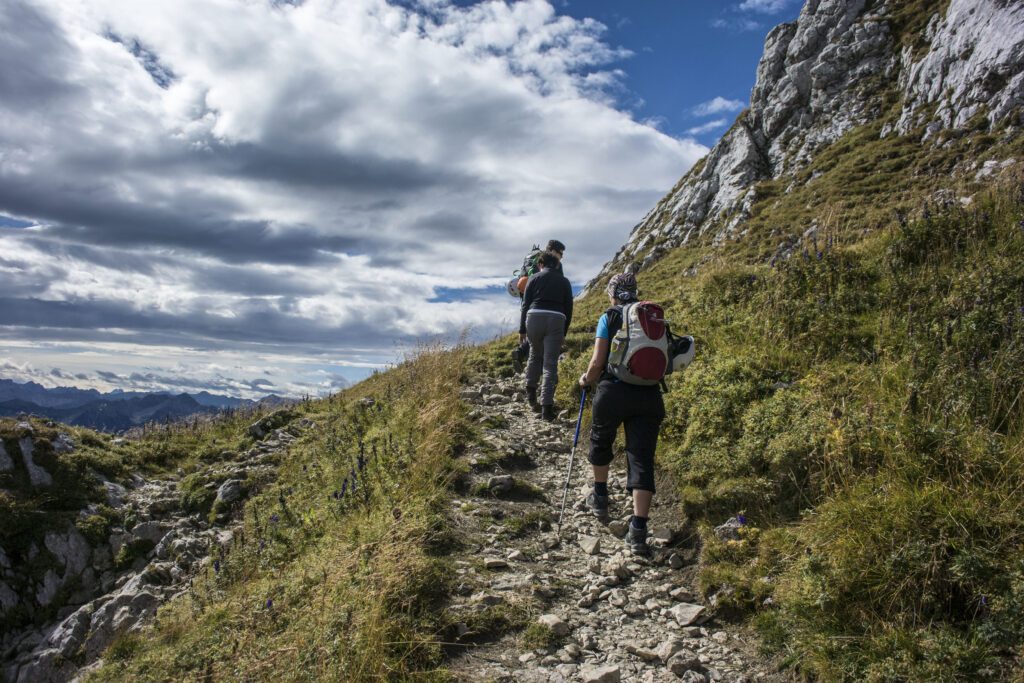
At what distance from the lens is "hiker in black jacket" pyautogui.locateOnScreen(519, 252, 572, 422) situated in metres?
9.89

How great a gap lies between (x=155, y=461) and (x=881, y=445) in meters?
14.4

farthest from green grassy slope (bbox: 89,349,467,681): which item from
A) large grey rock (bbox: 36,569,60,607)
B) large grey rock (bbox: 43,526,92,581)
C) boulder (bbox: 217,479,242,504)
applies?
large grey rock (bbox: 36,569,60,607)

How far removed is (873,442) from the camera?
4902 millimetres

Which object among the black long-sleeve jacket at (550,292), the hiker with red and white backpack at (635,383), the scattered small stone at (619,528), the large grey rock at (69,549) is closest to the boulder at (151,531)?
the large grey rock at (69,549)

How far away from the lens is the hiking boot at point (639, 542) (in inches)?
220

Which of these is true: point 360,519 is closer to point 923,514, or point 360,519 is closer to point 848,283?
point 923,514

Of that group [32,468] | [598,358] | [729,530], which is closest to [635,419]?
[598,358]

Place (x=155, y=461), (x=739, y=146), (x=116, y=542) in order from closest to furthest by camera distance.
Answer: (x=116, y=542) → (x=155, y=461) → (x=739, y=146)

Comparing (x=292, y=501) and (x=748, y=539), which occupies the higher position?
(x=748, y=539)

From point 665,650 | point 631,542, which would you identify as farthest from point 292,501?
point 665,650

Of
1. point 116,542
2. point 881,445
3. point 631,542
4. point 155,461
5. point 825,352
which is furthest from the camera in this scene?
point 155,461

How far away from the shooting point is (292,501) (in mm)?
8422

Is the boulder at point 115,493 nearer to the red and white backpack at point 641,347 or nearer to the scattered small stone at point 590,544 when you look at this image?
the scattered small stone at point 590,544

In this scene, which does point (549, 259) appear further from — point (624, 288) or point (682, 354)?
point (682, 354)
